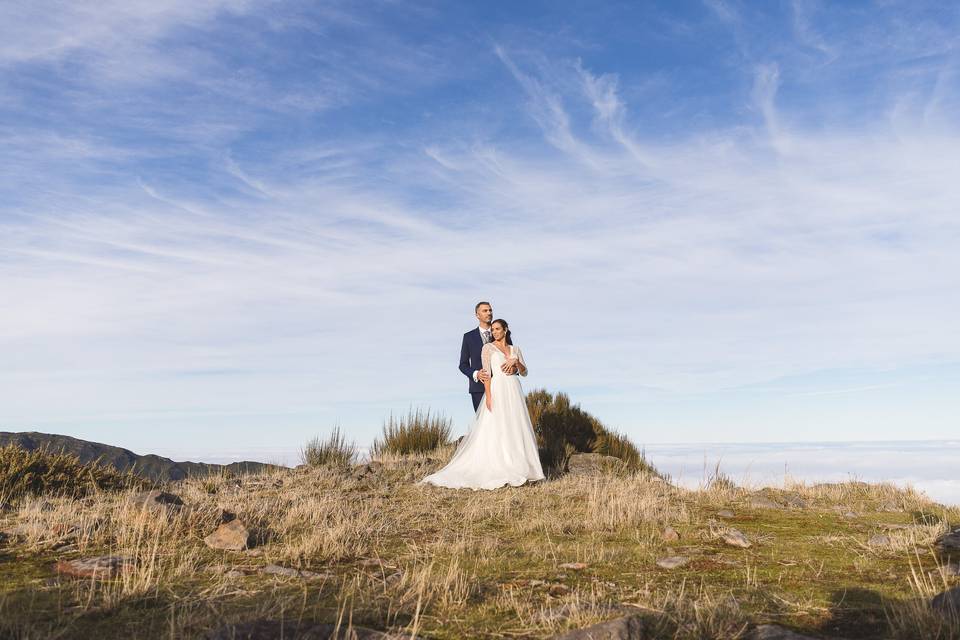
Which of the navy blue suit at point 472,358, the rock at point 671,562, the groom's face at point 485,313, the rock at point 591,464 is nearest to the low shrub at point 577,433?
the rock at point 591,464

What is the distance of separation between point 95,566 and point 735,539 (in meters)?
5.94

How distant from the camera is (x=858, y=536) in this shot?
866cm

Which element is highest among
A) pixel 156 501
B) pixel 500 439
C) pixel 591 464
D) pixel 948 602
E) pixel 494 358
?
pixel 494 358

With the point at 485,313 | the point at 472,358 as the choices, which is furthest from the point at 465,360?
the point at 485,313

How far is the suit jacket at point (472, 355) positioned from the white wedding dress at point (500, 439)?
174 centimetres

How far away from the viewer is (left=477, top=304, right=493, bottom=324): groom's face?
47.4ft

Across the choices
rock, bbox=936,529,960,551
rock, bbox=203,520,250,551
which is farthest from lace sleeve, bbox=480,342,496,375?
rock, bbox=936,529,960,551

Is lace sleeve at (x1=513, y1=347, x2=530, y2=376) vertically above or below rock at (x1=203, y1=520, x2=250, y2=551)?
above

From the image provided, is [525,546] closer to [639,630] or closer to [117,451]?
[639,630]

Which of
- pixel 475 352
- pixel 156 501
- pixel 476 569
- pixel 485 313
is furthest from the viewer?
pixel 475 352

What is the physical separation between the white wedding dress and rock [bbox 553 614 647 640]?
9031 millimetres

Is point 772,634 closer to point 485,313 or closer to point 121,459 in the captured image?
point 485,313

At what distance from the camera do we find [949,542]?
25.2 feet

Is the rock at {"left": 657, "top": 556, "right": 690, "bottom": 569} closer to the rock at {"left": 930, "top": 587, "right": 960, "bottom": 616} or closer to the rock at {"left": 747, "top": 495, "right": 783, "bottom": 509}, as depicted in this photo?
the rock at {"left": 930, "top": 587, "right": 960, "bottom": 616}
